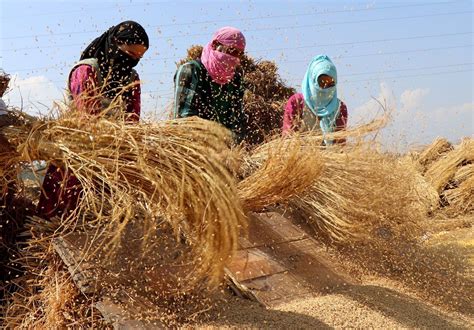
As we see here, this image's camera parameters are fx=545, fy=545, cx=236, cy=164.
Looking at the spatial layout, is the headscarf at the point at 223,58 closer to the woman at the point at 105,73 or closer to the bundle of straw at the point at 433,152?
the woman at the point at 105,73

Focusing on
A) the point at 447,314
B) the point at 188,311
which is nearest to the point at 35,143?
the point at 188,311

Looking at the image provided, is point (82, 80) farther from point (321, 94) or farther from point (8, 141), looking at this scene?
point (321, 94)

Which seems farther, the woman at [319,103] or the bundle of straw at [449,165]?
the bundle of straw at [449,165]

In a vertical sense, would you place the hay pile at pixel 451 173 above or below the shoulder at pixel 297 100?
below

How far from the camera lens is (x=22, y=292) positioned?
2.61 meters

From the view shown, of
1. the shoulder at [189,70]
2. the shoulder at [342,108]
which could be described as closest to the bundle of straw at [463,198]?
the shoulder at [342,108]

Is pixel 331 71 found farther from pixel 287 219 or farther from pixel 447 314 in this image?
pixel 447 314

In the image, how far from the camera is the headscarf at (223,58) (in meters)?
3.83

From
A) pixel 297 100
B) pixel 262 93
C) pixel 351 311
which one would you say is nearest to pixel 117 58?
pixel 297 100

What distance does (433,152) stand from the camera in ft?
25.8

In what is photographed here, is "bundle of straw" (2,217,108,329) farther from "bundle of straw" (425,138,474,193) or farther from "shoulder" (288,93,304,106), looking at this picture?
"bundle of straw" (425,138,474,193)

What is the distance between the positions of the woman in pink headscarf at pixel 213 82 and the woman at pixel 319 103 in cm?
54

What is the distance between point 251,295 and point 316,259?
652mm

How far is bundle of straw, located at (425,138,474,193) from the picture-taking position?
7.05 metres
